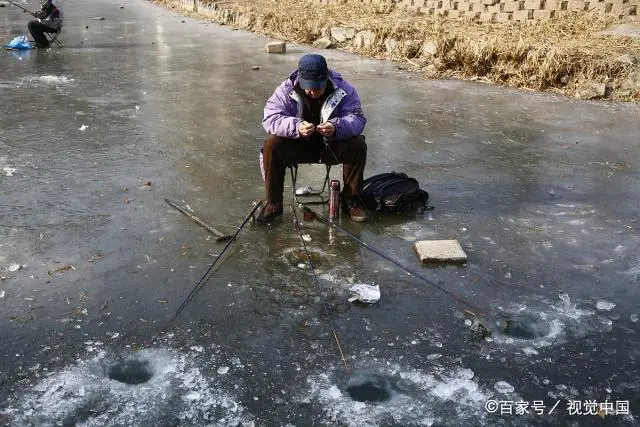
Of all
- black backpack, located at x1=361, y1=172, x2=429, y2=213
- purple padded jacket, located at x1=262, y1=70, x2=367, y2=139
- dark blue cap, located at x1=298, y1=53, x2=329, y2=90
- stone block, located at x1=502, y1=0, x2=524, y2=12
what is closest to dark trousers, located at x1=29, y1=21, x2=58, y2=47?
stone block, located at x1=502, y1=0, x2=524, y2=12

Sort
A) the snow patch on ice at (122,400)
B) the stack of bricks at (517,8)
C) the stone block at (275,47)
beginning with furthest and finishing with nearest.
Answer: the stone block at (275,47)
the stack of bricks at (517,8)
the snow patch on ice at (122,400)

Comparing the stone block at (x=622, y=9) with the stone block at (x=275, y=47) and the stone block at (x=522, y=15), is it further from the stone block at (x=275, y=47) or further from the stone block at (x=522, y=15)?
the stone block at (x=275, y=47)

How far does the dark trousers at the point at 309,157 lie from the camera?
475cm

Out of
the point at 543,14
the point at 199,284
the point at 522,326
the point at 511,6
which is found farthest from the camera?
the point at 511,6

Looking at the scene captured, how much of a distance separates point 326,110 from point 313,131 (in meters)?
0.31

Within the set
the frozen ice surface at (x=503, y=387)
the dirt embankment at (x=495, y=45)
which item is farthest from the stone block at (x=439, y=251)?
the dirt embankment at (x=495, y=45)

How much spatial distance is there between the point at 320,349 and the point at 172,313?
38.9 inches

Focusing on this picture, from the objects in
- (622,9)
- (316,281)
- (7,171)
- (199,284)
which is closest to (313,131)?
(316,281)

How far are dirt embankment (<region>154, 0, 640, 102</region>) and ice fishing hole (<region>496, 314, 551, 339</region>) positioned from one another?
699 centimetres

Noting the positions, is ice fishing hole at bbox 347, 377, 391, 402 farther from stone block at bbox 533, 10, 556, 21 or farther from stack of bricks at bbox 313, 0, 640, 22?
stone block at bbox 533, 10, 556, 21

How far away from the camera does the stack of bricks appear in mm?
11617

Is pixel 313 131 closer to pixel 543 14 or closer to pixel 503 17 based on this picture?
pixel 543 14

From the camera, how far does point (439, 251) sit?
170 inches

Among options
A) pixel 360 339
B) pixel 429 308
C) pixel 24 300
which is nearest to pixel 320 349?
pixel 360 339
